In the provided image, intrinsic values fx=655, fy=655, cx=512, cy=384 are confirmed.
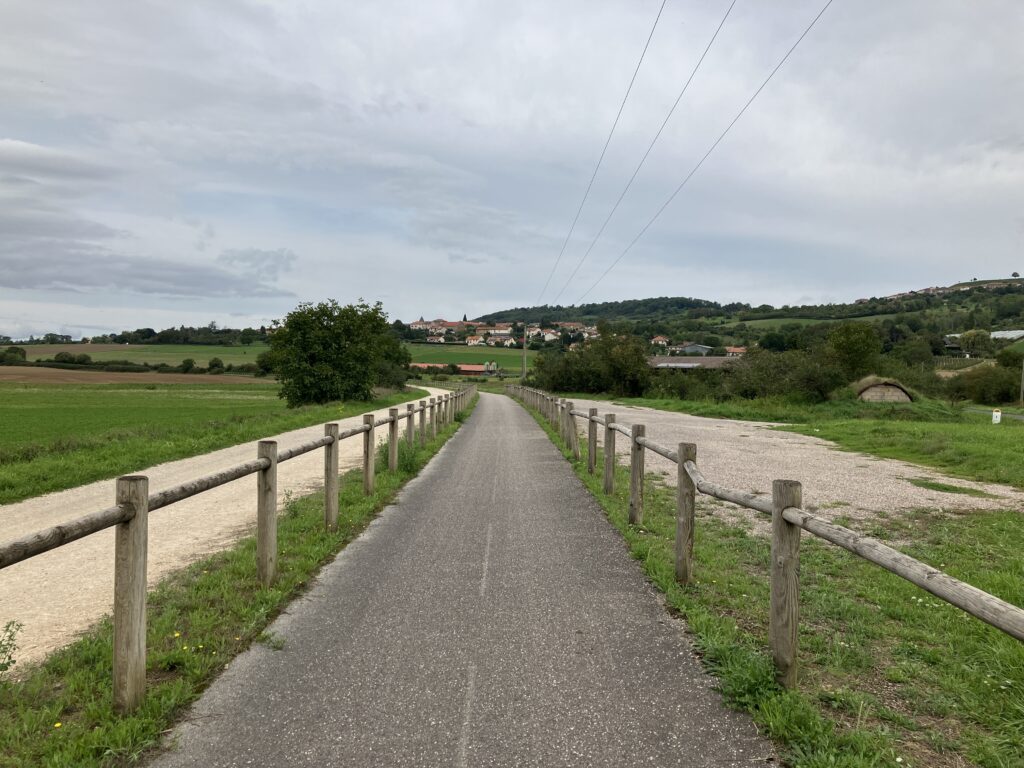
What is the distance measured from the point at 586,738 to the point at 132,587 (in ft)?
7.38

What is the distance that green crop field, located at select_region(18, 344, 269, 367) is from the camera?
280ft

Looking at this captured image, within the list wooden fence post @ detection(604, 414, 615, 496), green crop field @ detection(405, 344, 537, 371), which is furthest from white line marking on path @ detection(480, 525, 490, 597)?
green crop field @ detection(405, 344, 537, 371)

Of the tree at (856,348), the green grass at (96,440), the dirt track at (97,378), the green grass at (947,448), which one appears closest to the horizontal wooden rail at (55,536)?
the green grass at (96,440)

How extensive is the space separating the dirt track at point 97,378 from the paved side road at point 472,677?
62.3 meters

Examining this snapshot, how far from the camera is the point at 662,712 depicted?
315cm

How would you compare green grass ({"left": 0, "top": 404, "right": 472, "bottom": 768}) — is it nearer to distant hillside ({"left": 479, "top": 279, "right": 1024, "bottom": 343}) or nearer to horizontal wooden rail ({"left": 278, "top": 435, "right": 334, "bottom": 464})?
horizontal wooden rail ({"left": 278, "top": 435, "right": 334, "bottom": 464})

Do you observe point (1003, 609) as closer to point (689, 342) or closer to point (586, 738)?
point (586, 738)

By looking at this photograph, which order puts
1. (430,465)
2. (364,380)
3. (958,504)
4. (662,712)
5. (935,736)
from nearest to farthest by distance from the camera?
(935,736) < (662,712) < (958,504) < (430,465) < (364,380)

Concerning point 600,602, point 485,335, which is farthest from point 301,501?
point 485,335

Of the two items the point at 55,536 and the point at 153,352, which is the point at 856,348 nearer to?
the point at 55,536

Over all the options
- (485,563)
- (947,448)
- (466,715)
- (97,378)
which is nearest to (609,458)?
(485,563)

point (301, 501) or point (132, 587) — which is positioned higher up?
point (132, 587)

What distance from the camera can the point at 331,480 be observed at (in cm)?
672

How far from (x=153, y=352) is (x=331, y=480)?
3955 inches
